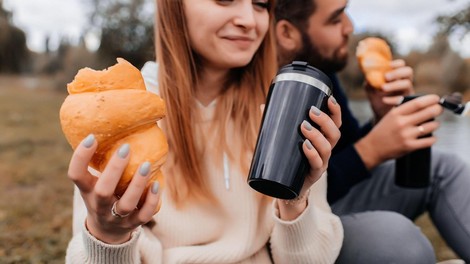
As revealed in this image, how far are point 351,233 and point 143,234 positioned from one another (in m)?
0.71

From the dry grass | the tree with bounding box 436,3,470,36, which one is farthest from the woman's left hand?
the tree with bounding box 436,3,470,36

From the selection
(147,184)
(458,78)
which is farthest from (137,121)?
(458,78)

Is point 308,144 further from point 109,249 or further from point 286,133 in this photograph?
point 109,249

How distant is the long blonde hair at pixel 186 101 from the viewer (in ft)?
5.41

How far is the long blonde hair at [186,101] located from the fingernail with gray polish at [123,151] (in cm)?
66

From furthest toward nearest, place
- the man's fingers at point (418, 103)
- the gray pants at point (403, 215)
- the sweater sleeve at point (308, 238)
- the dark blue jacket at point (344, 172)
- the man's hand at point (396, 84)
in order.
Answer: the man's hand at point (396, 84) → the dark blue jacket at point (344, 172) → the man's fingers at point (418, 103) → the gray pants at point (403, 215) → the sweater sleeve at point (308, 238)

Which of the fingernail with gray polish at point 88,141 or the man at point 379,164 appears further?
the man at point 379,164

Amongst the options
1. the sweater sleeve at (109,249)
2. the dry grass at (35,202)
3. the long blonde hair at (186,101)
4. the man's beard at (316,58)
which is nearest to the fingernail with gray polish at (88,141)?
the sweater sleeve at (109,249)

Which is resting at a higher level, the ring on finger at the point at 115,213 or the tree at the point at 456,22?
the ring on finger at the point at 115,213

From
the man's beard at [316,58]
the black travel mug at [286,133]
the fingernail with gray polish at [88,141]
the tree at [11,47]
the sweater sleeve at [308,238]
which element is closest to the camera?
the fingernail with gray polish at [88,141]

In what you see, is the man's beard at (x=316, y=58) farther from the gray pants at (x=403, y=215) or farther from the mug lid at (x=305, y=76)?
the mug lid at (x=305, y=76)

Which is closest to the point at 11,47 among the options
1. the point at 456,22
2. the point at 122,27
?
the point at 122,27

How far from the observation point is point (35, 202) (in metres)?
4.01

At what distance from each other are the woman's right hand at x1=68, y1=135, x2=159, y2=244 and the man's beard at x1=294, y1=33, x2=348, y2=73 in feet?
4.69
